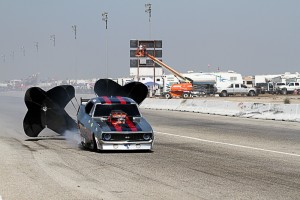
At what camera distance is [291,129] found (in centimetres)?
2511

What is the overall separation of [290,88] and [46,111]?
7088 cm

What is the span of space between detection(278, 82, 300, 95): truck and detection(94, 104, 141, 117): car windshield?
72.2 m

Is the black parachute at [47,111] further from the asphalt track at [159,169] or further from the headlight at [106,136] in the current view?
the headlight at [106,136]

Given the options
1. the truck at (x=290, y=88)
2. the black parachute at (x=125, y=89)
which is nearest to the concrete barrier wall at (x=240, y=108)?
the black parachute at (x=125, y=89)

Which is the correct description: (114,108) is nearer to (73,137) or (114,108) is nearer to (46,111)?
(46,111)

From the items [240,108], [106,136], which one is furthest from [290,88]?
[106,136]

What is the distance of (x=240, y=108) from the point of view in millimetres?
34688

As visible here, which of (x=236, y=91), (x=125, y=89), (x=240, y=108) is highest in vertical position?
(x=125, y=89)

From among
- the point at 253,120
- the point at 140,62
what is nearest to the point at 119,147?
the point at 253,120

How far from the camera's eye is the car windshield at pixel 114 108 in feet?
55.6

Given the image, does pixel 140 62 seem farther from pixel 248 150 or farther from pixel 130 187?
pixel 130 187

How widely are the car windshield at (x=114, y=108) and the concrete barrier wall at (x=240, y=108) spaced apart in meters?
14.0

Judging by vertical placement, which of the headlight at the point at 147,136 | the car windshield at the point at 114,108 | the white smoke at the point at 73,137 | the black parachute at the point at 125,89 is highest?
the black parachute at the point at 125,89

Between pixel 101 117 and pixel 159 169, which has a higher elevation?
pixel 101 117
